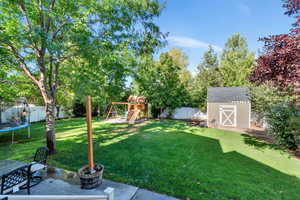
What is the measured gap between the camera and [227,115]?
42.3ft

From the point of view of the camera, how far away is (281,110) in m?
6.77

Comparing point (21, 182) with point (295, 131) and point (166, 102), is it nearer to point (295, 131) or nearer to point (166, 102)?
point (295, 131)

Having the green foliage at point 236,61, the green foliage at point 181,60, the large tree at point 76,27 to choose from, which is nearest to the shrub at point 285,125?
the large tree at point 76,27

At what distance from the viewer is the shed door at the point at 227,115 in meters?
12.7

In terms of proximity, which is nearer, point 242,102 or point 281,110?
point 281,110

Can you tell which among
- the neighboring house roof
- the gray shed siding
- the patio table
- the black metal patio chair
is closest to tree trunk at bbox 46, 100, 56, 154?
the patio table

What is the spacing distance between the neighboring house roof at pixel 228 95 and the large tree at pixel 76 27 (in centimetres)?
1082

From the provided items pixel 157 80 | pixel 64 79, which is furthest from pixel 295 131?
pixel 157 80

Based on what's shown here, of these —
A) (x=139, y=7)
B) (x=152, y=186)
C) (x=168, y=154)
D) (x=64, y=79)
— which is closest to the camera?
(x=152, y=186)

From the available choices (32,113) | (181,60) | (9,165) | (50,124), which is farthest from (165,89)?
(9,165)

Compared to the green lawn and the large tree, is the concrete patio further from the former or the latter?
the large tree

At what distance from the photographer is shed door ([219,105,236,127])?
1272cm

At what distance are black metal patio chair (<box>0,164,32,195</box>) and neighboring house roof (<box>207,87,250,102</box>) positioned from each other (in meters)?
13.8

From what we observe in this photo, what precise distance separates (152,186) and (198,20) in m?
11.6
